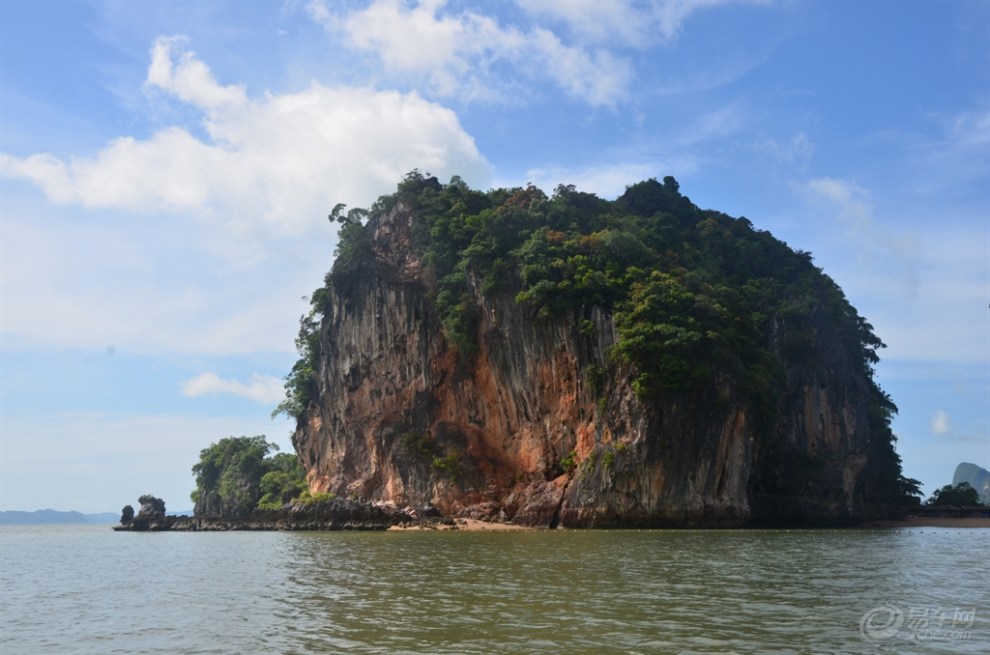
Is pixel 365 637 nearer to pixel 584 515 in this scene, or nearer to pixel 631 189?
pixel 584 515

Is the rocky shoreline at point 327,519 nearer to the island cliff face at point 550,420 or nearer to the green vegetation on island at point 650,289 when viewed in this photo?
the island cliff face at point 550,420

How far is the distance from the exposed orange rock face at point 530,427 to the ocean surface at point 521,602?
631 inches

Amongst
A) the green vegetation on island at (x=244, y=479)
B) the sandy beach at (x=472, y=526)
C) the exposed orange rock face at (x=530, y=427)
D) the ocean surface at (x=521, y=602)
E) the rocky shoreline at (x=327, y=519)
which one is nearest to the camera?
the ocean surface at (x=521, y=602)

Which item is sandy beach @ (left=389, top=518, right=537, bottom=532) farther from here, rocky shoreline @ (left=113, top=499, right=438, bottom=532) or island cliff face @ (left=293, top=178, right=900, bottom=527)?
island cliff face @ (left=293, top=178, right=900, bottom=527)

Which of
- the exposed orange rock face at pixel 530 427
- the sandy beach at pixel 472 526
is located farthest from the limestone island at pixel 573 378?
the sandy beach at pixel 472 526

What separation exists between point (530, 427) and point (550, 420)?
6.28 feet

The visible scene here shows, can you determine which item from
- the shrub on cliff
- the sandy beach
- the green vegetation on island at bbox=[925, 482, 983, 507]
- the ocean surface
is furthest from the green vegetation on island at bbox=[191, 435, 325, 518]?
the green vegetation on island at bbox=[925, 482, 983, 507]

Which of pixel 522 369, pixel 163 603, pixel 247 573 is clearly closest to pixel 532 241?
pixel 522 369

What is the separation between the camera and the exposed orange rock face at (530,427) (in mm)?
47969

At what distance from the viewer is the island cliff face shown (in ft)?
158

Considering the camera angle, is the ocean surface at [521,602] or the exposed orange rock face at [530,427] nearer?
the ocean surface at [521,602]

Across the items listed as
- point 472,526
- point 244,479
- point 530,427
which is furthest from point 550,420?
point 244,479

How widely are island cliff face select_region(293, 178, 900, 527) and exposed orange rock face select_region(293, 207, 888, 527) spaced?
0.10 meters

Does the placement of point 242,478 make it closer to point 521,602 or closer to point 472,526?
point 472,526
